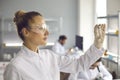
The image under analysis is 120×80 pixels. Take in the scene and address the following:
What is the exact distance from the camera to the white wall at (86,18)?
6141 millimetres

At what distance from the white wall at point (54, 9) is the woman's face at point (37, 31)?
5079 millimetres

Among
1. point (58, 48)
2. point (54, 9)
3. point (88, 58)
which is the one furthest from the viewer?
point (54, 9)

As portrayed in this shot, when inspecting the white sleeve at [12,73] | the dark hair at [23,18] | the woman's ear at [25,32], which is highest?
the dark hair at [23,18]

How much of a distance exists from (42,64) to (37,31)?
0.18 metres

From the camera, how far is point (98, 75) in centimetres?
340

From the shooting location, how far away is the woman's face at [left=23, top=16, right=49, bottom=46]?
1.21 meters

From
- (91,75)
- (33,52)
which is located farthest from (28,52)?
(91,75)

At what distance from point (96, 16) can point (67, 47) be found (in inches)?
46.2

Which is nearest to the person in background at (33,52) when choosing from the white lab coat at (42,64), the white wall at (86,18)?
the white lab coat at (42,64)

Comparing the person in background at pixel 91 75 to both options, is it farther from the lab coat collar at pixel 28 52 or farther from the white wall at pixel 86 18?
the white wall at pixel 86 18

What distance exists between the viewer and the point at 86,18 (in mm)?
6180

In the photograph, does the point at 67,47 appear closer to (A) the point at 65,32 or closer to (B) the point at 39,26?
(A) the point at 65,32

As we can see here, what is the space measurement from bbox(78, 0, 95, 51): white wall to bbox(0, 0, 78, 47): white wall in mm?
263

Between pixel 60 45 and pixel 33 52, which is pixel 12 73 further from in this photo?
pixel 60 45
